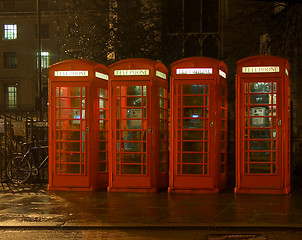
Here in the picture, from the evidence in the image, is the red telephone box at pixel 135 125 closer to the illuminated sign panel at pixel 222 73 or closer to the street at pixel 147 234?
the illuminated sign panel at pixel 222 73

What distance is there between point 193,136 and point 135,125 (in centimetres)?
125

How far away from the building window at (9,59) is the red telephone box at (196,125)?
46196 millimetres

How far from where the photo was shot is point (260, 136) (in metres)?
10.0

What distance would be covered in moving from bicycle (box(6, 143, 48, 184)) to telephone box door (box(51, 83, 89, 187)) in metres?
1.15

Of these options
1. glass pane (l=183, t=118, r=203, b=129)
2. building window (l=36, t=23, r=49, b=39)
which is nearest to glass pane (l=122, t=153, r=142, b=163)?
glass pane (l=183, t=118, r=203, b=129)

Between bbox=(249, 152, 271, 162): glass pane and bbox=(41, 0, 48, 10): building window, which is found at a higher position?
bbox=(41, 0, 48, 10): building window

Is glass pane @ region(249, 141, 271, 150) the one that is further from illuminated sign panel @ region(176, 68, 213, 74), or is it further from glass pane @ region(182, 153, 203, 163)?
illuminated sign panel @ region(176, 68, 213, 74)

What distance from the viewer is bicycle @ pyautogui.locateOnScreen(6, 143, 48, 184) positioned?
11516mm

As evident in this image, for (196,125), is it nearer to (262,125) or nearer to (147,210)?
(262,125)

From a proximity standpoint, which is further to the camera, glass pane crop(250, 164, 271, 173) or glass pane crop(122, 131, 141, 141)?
glass pane crop(122, 131, 141, 141)

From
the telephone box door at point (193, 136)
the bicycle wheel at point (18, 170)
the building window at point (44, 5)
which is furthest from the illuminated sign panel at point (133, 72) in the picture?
the building window at point (44, 5)

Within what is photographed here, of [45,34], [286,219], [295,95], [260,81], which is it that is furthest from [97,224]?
[45,34]

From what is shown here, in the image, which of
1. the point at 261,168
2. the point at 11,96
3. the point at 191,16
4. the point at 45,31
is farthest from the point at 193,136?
the point at 11,96

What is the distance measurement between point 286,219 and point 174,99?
3522 mm
